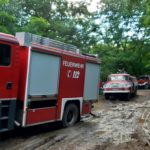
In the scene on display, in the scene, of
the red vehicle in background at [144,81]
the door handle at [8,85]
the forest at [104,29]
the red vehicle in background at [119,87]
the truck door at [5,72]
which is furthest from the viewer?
the red vehicle in background at [144,81]

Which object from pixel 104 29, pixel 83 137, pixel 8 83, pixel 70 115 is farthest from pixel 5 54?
pixel 104 29

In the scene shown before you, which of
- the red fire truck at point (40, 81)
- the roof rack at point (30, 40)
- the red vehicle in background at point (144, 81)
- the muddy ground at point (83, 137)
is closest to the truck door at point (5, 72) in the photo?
the red fire truck at point (40, 81)

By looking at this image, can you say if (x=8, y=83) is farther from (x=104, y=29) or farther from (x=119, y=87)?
(x=104, y=29)

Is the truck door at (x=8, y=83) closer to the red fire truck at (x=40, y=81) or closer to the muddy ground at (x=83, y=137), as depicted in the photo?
the red fire truck at (x=40, y=81)

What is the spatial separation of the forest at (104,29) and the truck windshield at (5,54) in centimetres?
2080

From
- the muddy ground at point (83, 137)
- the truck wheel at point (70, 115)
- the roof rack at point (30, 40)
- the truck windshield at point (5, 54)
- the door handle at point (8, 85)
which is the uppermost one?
the roof rack at point (30, 40)

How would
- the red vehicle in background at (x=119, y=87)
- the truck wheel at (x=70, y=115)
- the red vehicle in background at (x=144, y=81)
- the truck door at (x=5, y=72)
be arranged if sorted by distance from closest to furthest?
the truck door at (x=5, y=72), the truck wheel at (x=70, y=115), the red vehicle in background at (x=119, y=87), the red vehicle in background at (x=144, y=81)

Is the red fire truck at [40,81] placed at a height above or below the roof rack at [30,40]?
below

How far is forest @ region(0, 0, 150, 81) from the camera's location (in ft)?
113

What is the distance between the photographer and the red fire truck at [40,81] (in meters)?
9.27

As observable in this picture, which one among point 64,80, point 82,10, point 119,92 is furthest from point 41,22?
point 82,10

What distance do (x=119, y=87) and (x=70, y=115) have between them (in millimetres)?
14350

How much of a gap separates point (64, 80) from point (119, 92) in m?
15.3

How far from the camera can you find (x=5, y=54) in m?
9.20
